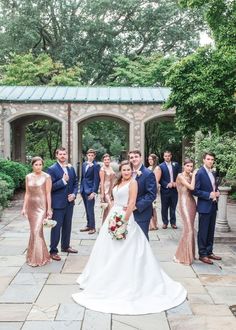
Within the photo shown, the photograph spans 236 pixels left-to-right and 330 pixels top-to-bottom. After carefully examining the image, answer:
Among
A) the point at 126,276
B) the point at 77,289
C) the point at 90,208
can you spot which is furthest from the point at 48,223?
the point at 90,208

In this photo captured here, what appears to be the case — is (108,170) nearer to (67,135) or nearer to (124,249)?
(124,249)

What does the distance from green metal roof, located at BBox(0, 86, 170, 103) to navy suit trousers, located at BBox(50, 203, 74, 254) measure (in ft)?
36.6

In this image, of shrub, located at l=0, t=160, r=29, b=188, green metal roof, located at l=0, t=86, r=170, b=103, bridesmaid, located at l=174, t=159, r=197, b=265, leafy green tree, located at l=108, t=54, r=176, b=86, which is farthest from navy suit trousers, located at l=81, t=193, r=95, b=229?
leafy green tree, located at l=108, t=54, r=176, b=86

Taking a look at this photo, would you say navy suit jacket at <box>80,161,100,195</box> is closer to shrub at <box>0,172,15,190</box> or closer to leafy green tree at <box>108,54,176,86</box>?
shrub at <box>0,172,15,190</box>

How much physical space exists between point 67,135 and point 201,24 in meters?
19.3

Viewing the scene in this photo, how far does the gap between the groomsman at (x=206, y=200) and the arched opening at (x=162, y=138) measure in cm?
1681

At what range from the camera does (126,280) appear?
488cm

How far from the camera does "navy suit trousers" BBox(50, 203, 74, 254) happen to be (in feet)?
22.1

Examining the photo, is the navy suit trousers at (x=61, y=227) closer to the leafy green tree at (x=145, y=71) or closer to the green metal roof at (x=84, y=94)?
the green metal roof at (x=84, y=94)

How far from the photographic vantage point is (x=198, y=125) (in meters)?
14.4

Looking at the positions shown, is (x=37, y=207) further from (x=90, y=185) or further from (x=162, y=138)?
(x=162, y=138)

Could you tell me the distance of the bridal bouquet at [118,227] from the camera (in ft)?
16.6

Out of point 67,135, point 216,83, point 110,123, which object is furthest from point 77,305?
point 110,123

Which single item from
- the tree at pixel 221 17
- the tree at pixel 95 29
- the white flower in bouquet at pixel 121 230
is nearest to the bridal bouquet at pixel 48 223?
the white flower in bouquet at pixel 121 230
